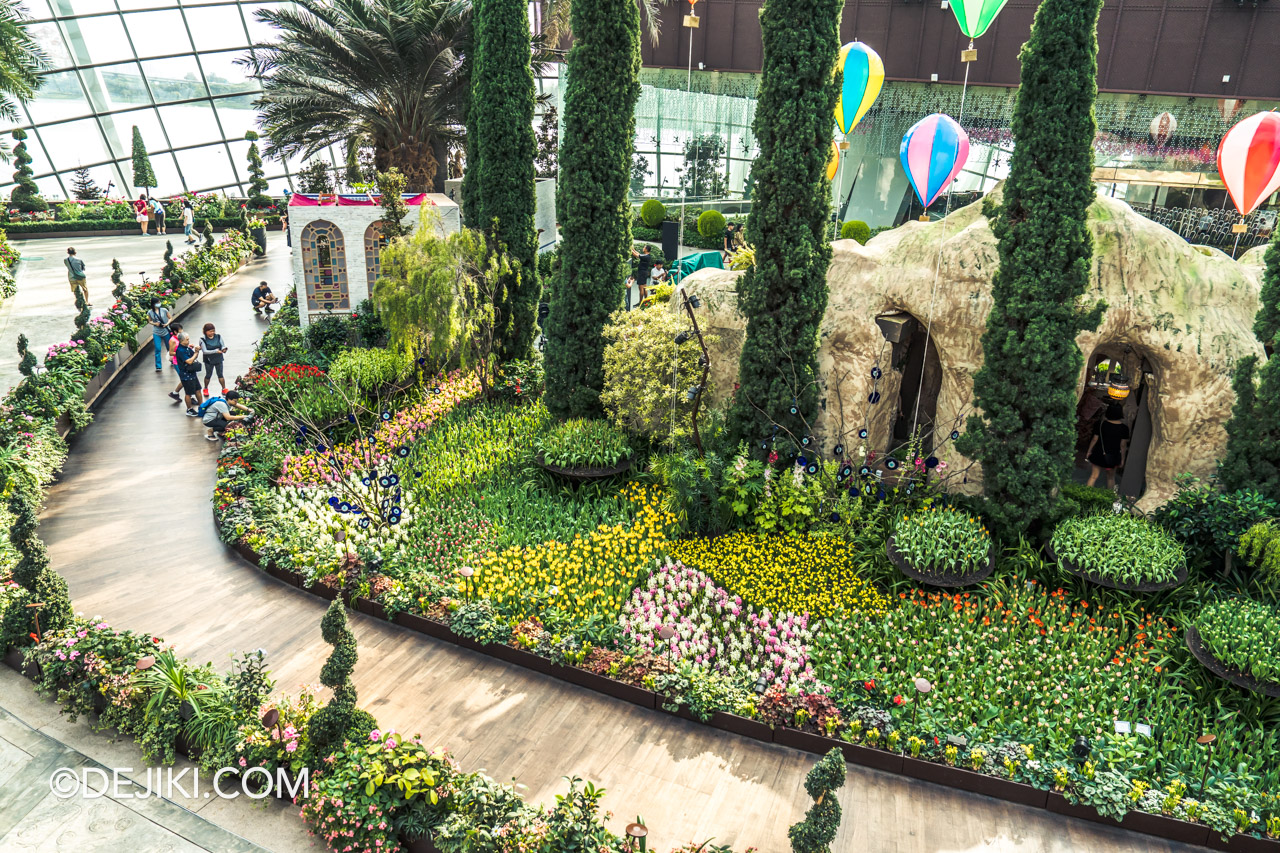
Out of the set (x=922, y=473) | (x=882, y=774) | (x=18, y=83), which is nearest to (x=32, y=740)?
(x=882, y=774)

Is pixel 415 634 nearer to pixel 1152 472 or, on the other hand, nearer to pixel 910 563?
pixel 910 563

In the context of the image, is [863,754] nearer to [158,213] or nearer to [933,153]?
[933,153]

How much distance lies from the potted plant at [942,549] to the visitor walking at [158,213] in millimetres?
29162

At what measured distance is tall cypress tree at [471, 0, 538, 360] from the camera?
1365 cm

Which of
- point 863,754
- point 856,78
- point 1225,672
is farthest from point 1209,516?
point 856,78

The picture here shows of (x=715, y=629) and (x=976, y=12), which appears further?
(x=976, y=12)

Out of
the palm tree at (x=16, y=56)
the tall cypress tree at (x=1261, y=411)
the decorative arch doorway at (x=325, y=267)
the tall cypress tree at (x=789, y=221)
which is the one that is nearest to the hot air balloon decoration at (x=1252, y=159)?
the tall cypress tree at (x=1261, y=411)

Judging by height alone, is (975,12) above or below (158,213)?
above

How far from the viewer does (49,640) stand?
7.22 m

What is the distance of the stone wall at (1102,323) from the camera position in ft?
29.5

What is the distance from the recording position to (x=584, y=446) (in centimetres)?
1082

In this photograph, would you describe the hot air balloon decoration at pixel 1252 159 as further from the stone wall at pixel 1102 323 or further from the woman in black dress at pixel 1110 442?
the woman in black dress at pixel 1110 442

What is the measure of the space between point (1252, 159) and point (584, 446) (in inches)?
335

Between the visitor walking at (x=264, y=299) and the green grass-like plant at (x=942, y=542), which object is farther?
the visitor walking at (x=264, y=299)
